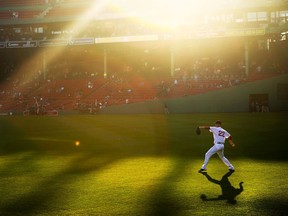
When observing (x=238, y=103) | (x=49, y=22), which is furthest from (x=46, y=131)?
(x=49, y=22)

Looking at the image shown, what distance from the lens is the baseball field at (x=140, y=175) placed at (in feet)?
30.6

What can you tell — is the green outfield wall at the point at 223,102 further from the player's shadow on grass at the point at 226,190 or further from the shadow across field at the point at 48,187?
the player's shadow on grass at the point at 226,190

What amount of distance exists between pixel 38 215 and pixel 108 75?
4570 centimetres

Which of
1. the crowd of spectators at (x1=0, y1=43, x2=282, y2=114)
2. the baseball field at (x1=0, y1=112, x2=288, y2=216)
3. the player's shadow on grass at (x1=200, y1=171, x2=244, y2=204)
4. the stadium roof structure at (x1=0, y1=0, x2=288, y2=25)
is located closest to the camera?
the baseball field at (x1=0, y1=112, x2=288, y2=216)

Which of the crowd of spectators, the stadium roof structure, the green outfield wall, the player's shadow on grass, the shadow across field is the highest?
the stadium roof structure

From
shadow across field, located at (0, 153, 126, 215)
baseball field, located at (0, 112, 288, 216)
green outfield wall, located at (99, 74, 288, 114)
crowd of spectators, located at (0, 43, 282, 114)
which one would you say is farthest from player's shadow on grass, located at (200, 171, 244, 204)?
crowd of spectators, located at (0, 43, 282, 114)

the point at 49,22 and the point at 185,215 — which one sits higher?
the point at 49,22

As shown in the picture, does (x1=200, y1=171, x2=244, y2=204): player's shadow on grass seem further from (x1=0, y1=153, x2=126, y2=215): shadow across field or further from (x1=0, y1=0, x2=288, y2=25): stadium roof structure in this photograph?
(x1=0, y1=0, x2=288, y2=25): stadium roof structure

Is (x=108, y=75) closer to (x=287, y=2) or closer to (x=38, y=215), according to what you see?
(x=287, y=2)

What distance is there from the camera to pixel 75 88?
165 ft

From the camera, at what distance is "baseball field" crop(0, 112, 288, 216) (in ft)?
30.6

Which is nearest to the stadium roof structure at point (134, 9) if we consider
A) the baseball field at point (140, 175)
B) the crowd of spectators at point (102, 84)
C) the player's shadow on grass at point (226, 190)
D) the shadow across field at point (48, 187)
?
the crowd of spectators at point (102, 84)

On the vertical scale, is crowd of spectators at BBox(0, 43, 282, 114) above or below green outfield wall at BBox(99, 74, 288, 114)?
above

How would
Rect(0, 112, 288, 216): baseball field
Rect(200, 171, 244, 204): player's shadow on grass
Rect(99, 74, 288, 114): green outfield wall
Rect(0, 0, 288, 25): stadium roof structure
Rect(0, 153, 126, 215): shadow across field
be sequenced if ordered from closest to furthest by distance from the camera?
Rect(0, 153, 126, 215): shadow across field < Rect(0, 112, 288, 216): baseball field < Rect(200, 171, 244, 204): player's shadow on grass < Rect(99, 74, 288, 114): green outfield wall < Rect(0, 0, 288, 25): stadium roof structure
